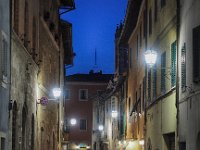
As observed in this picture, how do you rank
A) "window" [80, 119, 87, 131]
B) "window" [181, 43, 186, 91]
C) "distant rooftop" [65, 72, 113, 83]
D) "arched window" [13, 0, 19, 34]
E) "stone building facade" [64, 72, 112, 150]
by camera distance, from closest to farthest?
"window" [181, 43, 186, 91]
"arched window" [13, 0, 19, 34]
"window" [80, 119, 87, 131]
"stone building facade" [64, 72, 112, 150]
"distant rooftop" [65, 72, 113, 83]

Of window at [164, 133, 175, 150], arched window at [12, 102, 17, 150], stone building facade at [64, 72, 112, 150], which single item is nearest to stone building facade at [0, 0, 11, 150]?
arched window at [12, 102, 17, 150]

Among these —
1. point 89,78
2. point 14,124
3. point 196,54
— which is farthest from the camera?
point 89,78

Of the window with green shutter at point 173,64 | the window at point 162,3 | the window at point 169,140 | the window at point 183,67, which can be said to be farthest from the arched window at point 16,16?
the window at point 169,140

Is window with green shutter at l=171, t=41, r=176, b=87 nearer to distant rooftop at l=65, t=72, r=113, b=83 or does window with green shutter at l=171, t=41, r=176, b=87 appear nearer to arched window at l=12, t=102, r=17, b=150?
arched window at l=12, t=102, r=17, b=150

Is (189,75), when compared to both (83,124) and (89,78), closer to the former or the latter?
(83,124)

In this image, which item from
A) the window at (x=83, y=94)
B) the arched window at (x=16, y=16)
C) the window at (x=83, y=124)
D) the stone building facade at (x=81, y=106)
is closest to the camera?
the arched window at (x=16, y=16)

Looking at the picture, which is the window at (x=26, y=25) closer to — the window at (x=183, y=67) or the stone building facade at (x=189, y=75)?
the stone building facade at (x=189, y=75)

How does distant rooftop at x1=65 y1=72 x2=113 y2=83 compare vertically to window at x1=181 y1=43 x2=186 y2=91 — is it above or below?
above

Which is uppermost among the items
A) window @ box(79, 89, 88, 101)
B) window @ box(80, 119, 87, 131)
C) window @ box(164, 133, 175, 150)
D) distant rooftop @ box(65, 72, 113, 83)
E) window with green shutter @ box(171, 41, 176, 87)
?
distant rooftop @ box(65, 72, 113, 83)

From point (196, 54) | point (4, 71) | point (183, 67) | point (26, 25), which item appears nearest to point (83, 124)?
point (26, 25)

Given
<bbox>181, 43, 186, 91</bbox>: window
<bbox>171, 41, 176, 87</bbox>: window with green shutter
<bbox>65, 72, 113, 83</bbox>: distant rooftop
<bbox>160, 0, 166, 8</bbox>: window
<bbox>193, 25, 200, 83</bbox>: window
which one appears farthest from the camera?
<bbox>65, 72, 113, 83</bbox>: distant rooftop

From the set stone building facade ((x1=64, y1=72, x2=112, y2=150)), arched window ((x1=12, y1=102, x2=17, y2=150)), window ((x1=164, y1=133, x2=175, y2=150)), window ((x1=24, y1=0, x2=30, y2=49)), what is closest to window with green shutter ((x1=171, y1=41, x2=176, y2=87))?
window ((x1=164, y1=133, x2=175, y2=150))

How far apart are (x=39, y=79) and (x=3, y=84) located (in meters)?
10.8

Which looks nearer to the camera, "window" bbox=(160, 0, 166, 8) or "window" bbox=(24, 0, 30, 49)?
"window" bbox=(160, 0, 166, 8)
